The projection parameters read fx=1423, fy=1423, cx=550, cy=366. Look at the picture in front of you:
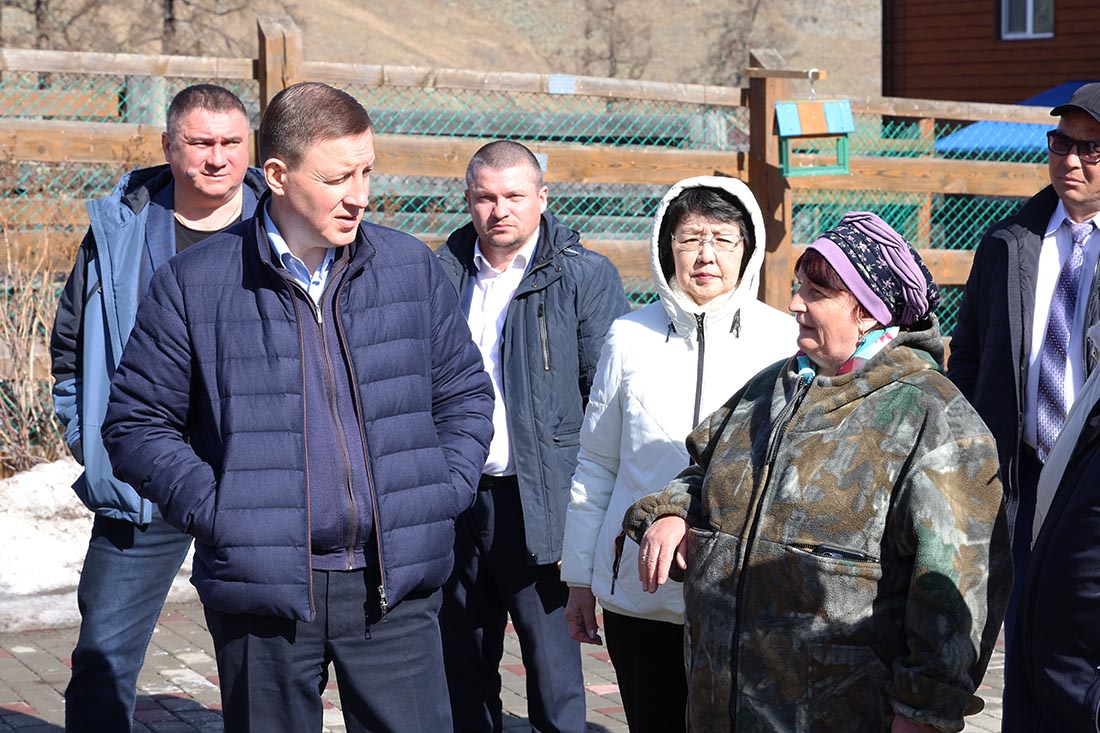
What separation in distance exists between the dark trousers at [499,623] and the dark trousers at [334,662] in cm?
136

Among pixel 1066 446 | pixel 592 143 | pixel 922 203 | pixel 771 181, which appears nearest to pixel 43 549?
pixel 771 181

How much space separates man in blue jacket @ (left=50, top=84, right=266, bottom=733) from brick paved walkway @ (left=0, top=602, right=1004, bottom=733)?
3.60ft

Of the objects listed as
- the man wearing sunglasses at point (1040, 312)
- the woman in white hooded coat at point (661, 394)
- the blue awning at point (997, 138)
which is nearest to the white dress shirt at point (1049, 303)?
the man wearing sunglasses at point (1040, 312)

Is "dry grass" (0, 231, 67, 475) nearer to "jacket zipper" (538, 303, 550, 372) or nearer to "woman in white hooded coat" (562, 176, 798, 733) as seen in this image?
"jacket zipper" (538, 303, 550, 372)

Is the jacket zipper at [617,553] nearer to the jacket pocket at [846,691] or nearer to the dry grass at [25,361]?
the jacket pocket at [846,691]

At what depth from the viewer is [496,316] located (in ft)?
15.9

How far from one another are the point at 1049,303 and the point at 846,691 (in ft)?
7.88

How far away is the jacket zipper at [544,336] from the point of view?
469cm

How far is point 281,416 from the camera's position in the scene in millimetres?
3066

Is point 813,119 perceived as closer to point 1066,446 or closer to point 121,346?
point 121,346

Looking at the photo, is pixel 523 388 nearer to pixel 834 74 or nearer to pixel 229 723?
pixel 229 723

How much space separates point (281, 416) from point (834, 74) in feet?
204

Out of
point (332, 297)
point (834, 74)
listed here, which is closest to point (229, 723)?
point (332, 297)

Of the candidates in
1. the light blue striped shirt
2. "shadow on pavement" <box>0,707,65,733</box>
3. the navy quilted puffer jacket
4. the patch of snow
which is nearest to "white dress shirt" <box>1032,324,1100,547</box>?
the navy quilted puffer jacket
